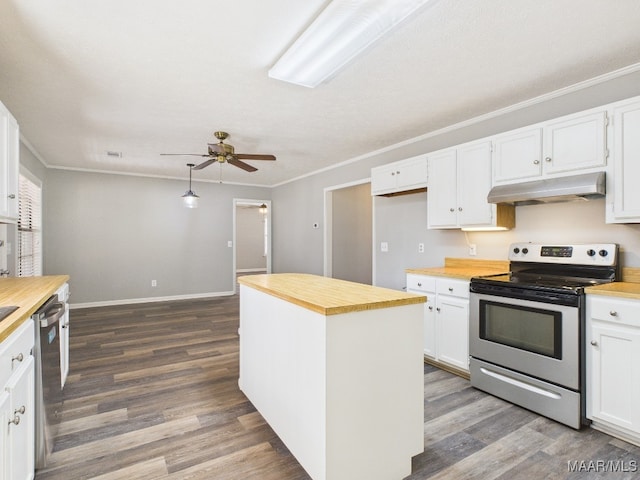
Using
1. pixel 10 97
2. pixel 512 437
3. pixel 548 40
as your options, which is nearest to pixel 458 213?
pixel 548 40

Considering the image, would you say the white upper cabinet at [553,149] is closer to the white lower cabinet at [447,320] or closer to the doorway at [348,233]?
the white lower cabinet at [447,320]

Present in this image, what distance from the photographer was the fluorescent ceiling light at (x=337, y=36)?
1652 mm

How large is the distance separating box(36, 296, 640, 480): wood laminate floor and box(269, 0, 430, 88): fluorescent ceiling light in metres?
1.98

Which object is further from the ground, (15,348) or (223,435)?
(15,348)

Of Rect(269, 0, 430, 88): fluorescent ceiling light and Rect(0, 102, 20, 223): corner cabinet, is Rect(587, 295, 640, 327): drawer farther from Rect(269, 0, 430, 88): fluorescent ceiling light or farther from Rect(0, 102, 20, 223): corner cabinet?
Rect(0, 102, 20, 223): corner cabinet

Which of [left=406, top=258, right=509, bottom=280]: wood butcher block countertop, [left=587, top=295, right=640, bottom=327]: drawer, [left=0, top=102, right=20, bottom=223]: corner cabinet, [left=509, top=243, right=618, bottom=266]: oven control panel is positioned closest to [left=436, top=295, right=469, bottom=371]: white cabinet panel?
[left=406, top=258, right=509, bottom=280]: wood butcher block countertop

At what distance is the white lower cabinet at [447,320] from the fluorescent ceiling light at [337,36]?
201 centimetres

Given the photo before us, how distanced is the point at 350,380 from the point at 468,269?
2276 mm

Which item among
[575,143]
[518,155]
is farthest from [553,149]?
[518,155]

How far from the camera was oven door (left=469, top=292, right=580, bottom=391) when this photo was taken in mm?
2213

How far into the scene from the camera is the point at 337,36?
6.24 ft

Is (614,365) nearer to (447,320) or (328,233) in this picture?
(447,320)

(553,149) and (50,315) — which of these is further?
(553,149)

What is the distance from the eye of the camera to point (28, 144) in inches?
168
